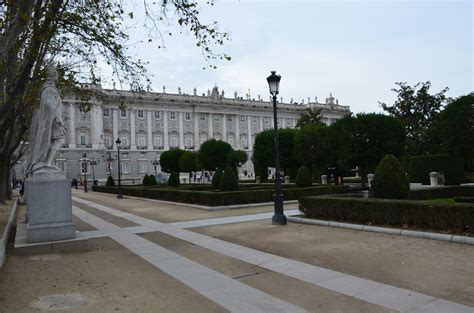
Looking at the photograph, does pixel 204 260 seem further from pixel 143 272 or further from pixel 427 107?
pixel 427 107

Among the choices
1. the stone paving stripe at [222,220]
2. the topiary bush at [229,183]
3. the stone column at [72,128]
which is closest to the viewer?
the stone paving stripe at [222,220]

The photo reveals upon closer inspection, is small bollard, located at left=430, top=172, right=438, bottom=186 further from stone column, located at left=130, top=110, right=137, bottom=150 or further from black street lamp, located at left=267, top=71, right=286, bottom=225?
stone column, located at left=130, top=110, right=137, bottom=150

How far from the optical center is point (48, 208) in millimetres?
9008

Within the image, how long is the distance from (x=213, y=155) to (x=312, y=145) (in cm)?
2088

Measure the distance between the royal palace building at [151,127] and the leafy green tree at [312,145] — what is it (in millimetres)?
41306

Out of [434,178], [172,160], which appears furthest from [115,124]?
[434,178]

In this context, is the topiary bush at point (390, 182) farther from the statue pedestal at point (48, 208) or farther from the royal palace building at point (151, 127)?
the royal palace building at point (151, 127)

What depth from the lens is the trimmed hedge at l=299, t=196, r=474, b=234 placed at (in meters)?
8.88

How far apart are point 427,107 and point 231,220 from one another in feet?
128

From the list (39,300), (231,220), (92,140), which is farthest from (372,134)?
(92,140)

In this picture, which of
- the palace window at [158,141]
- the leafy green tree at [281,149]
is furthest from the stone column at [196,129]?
the leafy green tree at [281,149]

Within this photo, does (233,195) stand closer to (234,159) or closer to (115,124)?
(234,159)

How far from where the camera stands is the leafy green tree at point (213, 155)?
5434cm

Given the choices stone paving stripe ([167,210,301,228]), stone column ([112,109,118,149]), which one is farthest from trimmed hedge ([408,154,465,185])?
stone column ([112,109,118,149])
